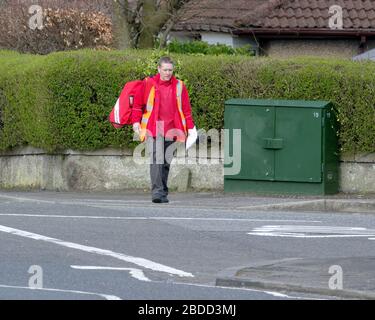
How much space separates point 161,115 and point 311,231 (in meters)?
3.10

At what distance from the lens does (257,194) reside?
19.5 m

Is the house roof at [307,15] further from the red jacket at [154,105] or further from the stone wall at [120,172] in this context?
the red jacket at [154,105]

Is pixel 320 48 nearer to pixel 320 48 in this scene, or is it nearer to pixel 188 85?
pixel 320 48

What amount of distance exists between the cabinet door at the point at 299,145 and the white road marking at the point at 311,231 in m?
4.50

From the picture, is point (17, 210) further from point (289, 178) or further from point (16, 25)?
point (16, 25)

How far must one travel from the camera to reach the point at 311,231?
47.5 feet

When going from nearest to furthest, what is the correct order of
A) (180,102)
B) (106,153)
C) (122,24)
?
(180,102), (106,153), (122,24)

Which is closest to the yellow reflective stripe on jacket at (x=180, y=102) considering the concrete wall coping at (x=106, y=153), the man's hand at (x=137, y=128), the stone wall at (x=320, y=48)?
the man's hand at (x=137, y=128)

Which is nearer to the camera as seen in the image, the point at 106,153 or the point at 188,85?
the point at 188,85

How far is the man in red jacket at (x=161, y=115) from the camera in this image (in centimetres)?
1662

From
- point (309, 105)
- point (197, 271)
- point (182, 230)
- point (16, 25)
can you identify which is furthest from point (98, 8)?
point (197, 271)

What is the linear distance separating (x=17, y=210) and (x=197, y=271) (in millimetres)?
5042

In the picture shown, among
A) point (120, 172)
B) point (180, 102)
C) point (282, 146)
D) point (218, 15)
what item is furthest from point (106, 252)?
point (218, 15)
